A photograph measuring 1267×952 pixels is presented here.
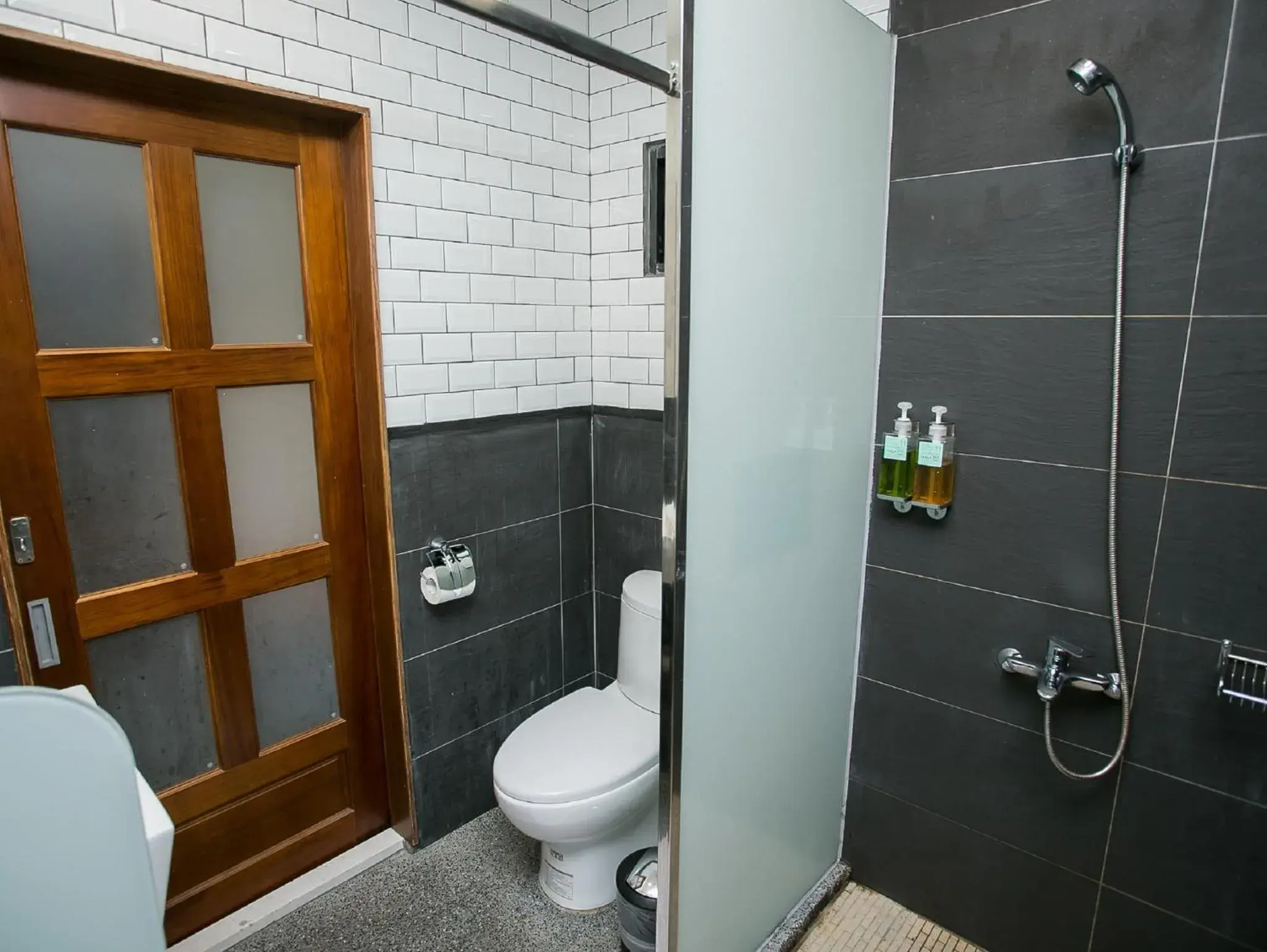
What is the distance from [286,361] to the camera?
171 cm

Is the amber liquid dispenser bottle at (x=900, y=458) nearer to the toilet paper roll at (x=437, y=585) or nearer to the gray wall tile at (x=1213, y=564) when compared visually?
the gray wall tile at (x=1213, y=564)

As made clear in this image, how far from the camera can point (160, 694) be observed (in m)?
1.63

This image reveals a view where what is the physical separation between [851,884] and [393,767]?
1314mm

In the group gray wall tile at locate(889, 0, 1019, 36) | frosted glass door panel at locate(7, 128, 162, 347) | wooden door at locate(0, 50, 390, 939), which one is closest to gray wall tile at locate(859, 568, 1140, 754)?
gray wall tile at locate(889, 0, 1019, 36)

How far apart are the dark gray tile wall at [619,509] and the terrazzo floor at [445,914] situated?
27.9 inches

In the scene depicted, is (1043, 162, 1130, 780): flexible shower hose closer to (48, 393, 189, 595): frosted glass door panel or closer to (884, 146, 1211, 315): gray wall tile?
(884, 146, 1211, 315): gray wall tile

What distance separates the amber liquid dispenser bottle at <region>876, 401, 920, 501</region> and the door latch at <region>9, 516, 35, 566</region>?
1.80m

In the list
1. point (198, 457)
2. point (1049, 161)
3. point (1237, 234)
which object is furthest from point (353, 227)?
point (1237, 234)

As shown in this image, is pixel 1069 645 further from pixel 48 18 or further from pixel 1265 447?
pixel 48 18

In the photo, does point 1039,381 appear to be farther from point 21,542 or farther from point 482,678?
point 21,542

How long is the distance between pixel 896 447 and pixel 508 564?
1177 mm

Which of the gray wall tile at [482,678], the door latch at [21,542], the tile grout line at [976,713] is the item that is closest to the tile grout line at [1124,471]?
the tile grout line at [976,713]

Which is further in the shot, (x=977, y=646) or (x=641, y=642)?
(x=641, y=642)

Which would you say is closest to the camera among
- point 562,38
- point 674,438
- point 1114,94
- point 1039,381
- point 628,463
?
point 562,38
